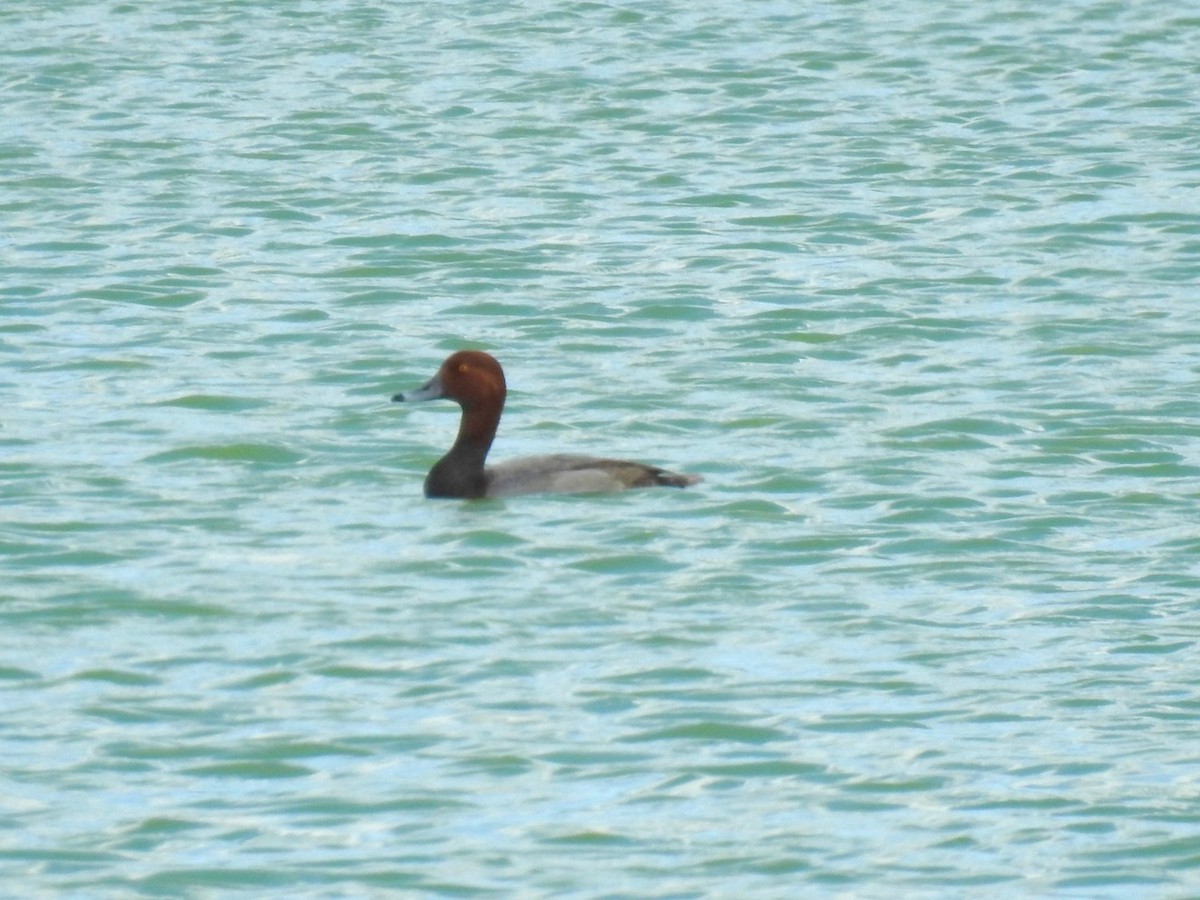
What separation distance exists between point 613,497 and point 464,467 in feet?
2.20

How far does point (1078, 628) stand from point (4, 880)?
4222mm

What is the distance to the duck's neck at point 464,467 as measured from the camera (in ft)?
42.0

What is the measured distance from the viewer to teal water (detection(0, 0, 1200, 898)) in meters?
8.84

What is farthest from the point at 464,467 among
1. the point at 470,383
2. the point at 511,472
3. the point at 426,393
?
the point at 426,393

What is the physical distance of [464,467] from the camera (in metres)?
12.9

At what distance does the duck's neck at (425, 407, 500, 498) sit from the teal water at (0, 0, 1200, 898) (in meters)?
0.15

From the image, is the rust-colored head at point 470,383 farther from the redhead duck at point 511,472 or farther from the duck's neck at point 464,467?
the duck's neck at point 464,467

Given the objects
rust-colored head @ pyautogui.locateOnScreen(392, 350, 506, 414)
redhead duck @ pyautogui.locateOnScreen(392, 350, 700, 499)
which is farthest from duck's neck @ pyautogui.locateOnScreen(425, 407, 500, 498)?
rust-colored head @ pyautogui.locateOnScreen(392, 350, 506, 414)

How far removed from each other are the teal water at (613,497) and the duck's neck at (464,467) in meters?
0.15

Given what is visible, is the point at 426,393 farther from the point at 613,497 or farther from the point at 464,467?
the point at 613,497

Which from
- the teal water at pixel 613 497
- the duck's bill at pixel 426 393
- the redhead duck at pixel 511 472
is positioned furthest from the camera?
the duck's bill at pixel 426 393

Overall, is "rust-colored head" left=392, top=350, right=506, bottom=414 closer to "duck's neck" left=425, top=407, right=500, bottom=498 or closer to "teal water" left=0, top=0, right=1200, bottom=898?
"duck's neck" left=425, top=407, right=500, bottom=498

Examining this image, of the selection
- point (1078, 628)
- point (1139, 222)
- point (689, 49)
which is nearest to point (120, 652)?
point (1078, 628)

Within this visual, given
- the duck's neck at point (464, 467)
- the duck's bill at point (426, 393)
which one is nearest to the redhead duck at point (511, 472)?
the duck's neck at point (464, 467)
